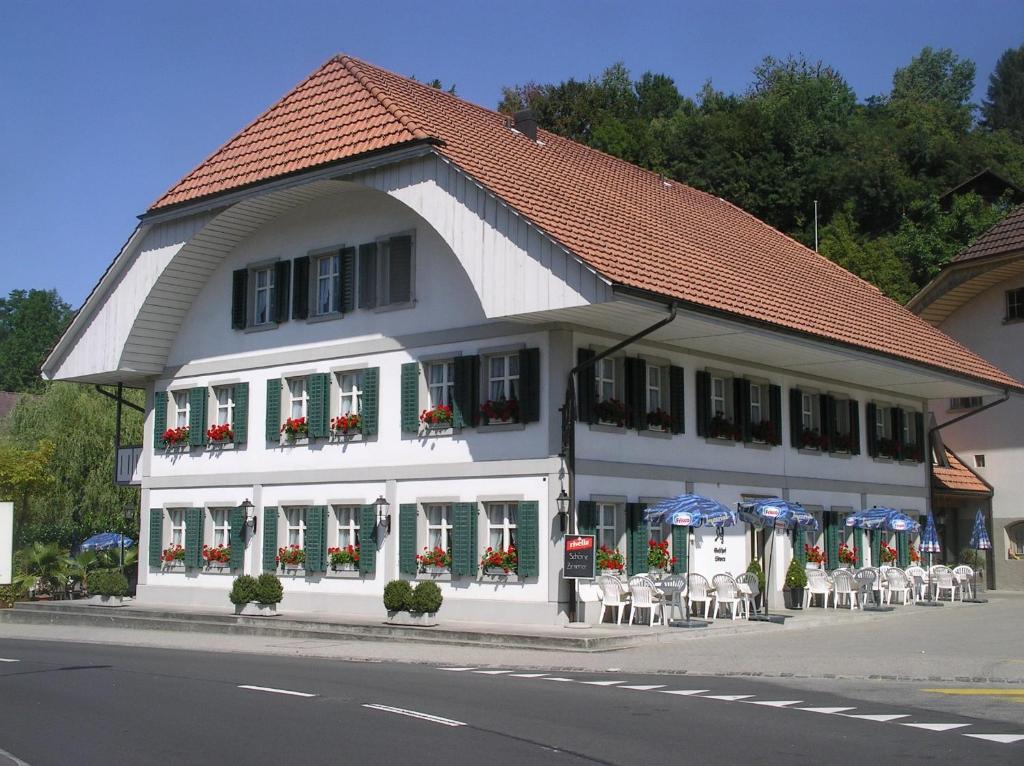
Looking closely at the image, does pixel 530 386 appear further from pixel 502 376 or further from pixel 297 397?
pixel 297 397

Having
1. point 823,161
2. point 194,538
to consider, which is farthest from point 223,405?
point 823,161

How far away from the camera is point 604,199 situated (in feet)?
89.8

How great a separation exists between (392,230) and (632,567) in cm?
813

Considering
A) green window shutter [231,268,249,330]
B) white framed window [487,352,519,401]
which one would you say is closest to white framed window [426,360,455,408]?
white framed window [487,352,519,401]

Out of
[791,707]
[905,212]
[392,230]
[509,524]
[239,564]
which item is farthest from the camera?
[905,212]

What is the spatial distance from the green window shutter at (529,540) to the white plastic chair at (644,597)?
1.69 meters

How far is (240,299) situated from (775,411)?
467 inches

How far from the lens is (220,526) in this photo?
3023cm

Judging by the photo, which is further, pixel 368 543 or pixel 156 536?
pixel 156 536

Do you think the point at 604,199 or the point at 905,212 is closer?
the point at 604,199

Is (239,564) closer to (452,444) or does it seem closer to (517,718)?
(452,444)

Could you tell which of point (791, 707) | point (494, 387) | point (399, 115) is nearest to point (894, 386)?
point (494, 387)

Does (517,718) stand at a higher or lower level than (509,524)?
lower

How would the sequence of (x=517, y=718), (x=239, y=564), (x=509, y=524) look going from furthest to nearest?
1. (x=239, y=564)
2. (x=509, y=524)
3. (x=517, y=718)
